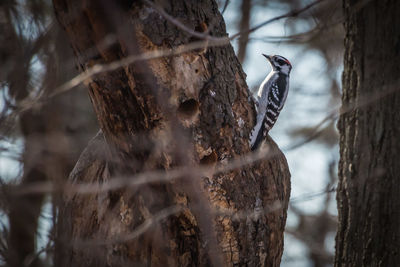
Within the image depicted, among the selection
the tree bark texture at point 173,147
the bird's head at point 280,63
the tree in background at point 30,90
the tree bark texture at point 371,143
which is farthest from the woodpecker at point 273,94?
the tree in background at point 30,90

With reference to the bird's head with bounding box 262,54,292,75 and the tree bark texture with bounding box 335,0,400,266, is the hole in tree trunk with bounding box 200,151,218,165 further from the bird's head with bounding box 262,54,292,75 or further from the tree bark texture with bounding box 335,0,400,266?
the bird's head with bounding box 262,54,292,75

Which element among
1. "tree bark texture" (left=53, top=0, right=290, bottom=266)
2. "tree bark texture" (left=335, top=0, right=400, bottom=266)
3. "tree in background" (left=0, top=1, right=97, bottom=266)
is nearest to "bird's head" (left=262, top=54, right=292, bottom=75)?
"tree bark texture" (left=335, top=0, right=400, bottom=266)

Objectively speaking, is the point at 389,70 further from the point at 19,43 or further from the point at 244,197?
the point at 19,43

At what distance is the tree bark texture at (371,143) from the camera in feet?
11.7

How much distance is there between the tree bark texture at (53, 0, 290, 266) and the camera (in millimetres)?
2893

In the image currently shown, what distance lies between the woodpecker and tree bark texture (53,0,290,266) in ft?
1.95

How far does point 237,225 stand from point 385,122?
5.19ft

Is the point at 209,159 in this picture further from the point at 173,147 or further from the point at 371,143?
the point at 371,143

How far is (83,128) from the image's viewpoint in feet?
22.6

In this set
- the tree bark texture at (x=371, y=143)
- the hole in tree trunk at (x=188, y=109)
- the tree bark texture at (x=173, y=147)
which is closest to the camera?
the tree bark texture at (x=173, y=147)

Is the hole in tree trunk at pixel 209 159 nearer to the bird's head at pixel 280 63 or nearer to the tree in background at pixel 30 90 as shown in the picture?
the tree in background at pixel 30 90

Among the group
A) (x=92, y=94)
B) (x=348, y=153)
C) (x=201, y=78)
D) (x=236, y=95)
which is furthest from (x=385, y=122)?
(x=92, y=94)

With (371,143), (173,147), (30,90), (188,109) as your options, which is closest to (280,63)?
(371,143)

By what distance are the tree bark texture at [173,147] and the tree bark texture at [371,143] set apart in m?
0.71
